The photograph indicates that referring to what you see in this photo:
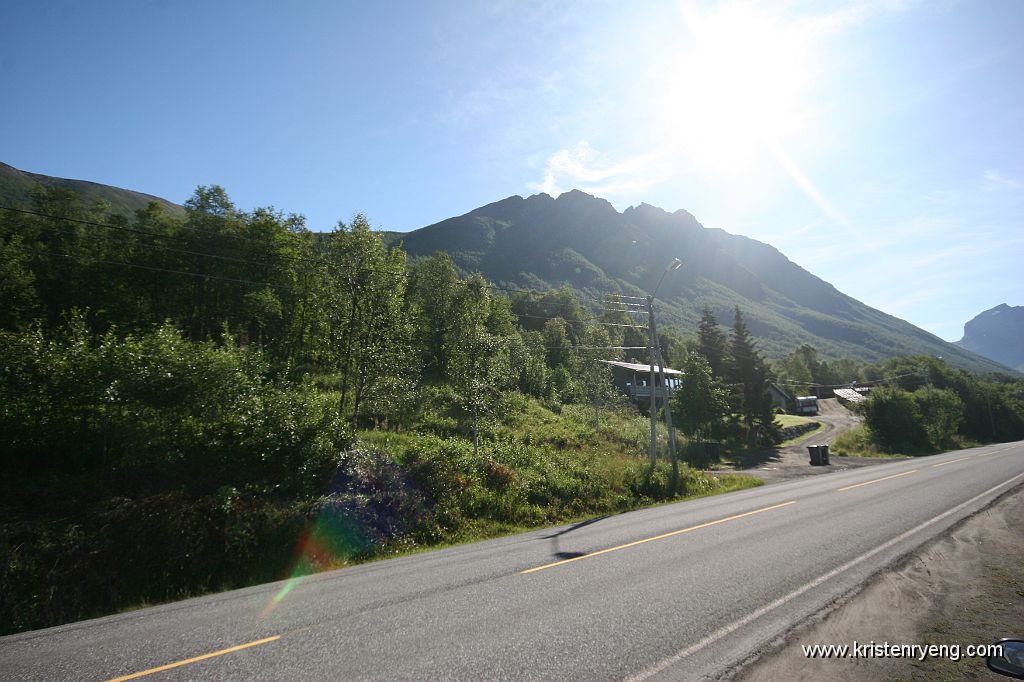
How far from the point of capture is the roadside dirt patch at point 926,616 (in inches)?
191

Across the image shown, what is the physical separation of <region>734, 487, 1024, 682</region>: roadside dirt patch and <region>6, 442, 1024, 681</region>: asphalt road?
338mm

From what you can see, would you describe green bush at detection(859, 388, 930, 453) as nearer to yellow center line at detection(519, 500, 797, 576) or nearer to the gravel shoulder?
the gravel shoulder

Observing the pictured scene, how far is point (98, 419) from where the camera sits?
46.8 feet

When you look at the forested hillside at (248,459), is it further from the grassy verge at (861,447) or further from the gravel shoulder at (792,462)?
the grassy verge at (861,447)

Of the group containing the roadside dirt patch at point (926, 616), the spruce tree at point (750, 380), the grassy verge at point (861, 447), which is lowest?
the grassy verge at point (861, 447)

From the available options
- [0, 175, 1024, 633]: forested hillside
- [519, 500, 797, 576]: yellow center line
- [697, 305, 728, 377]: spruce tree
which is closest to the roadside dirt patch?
[519, 500, 797, 576]: yellow center line

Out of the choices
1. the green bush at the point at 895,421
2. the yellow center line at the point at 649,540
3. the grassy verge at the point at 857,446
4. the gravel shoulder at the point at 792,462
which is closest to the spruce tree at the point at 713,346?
the gravel shoulder at the point at 792,462

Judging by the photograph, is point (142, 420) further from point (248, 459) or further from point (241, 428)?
point (248, 459)

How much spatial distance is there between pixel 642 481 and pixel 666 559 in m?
14.7

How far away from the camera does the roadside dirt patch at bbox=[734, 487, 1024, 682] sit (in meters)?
4.86

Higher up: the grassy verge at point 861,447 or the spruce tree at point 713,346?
the spruce tree at point 713,346

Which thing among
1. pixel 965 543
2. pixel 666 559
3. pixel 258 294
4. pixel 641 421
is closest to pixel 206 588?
pixel 666 559

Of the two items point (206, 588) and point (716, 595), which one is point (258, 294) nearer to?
point (206, 588)

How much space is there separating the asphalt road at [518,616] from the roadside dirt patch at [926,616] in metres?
0.34
